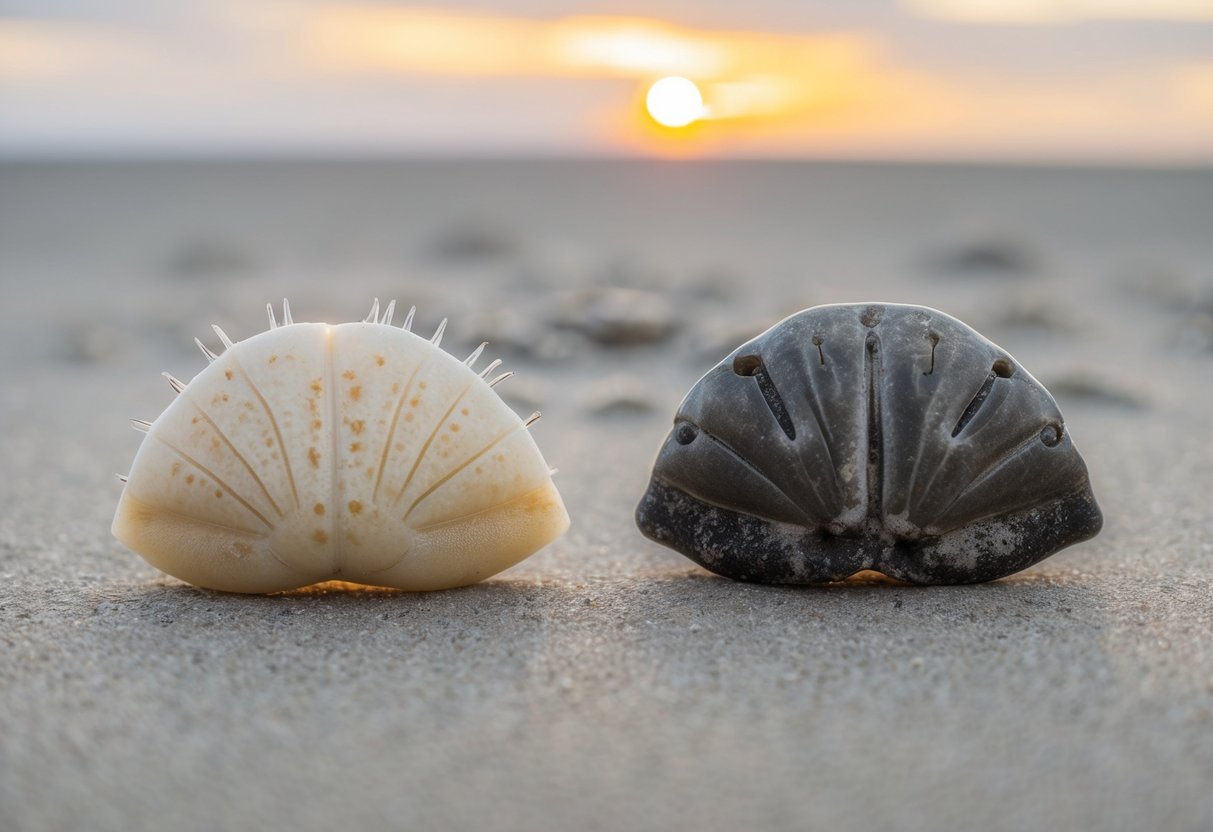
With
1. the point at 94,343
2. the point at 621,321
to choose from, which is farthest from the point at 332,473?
the point at 94,343

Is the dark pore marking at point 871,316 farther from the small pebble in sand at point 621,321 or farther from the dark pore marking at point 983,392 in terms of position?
the small pebble in sand at point 621,321

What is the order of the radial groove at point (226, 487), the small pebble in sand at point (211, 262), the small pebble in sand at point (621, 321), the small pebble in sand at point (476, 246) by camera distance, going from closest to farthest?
the radial groove at point (226, 487) < the small pebble in sand at point (621, 321) < the small pebble in sand at point (211, 262) < the small pebble in sand at point (476, 246)

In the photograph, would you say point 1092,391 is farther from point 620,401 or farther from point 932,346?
point 932,346

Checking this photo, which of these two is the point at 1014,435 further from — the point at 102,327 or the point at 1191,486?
the point at 102,327

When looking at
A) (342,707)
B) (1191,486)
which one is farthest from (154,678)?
(1191,486)

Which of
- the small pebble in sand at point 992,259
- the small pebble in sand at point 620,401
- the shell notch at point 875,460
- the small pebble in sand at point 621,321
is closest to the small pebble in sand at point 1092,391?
the small pebble in sand at point 620,401

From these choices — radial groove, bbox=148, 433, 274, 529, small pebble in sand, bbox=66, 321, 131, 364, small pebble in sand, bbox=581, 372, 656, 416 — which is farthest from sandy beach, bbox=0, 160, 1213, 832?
small pebble in sand, bbox=66, 321, 131, 364

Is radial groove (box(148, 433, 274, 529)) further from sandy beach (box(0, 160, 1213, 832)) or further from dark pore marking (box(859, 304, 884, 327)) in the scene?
dark pore marking (box(859, 304, 884, 327))
